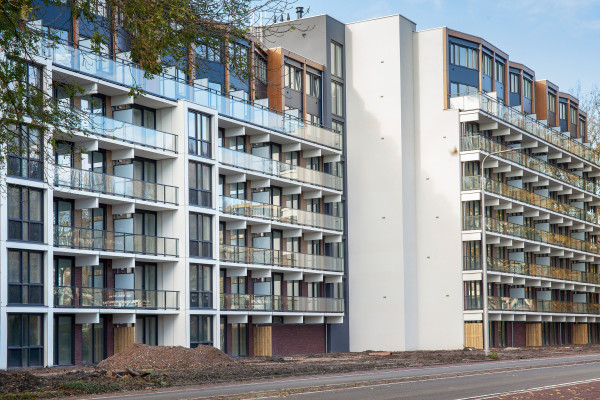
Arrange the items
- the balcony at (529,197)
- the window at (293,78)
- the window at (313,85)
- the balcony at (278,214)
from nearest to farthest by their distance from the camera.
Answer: the balcony at (278,214), the window at (293,78), the window at (313,85), the balcony at (529,197)

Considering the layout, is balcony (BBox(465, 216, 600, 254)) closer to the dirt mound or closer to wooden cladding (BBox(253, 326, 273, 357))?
wooden cladding (BBox(253, 326, 273, 357))

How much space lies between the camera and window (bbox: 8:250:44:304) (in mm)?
36688

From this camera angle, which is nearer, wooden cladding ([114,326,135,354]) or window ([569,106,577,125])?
wooden cladding ([114,326,135,354])

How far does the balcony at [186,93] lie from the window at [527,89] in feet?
71.5

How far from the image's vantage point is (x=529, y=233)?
7025cm

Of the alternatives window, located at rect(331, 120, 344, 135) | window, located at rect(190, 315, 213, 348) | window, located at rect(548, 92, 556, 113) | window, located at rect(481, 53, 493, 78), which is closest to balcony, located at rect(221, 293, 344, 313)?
window, located at rect(190, 315, 213, 348)

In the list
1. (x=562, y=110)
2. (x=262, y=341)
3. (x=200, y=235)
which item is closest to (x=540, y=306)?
(x=562, y=110)

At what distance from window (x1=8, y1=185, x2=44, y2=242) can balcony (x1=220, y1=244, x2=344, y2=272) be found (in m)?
13.1

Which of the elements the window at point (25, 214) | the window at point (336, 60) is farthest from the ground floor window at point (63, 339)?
the window at point (336, 60)

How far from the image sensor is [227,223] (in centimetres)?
5141

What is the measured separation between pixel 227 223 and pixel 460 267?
17.9 m

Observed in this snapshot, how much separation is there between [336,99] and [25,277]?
99.3 feet

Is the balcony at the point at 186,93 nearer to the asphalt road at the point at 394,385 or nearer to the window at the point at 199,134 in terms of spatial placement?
the window at the point at 199,134

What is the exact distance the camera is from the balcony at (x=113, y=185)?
1567 inches
